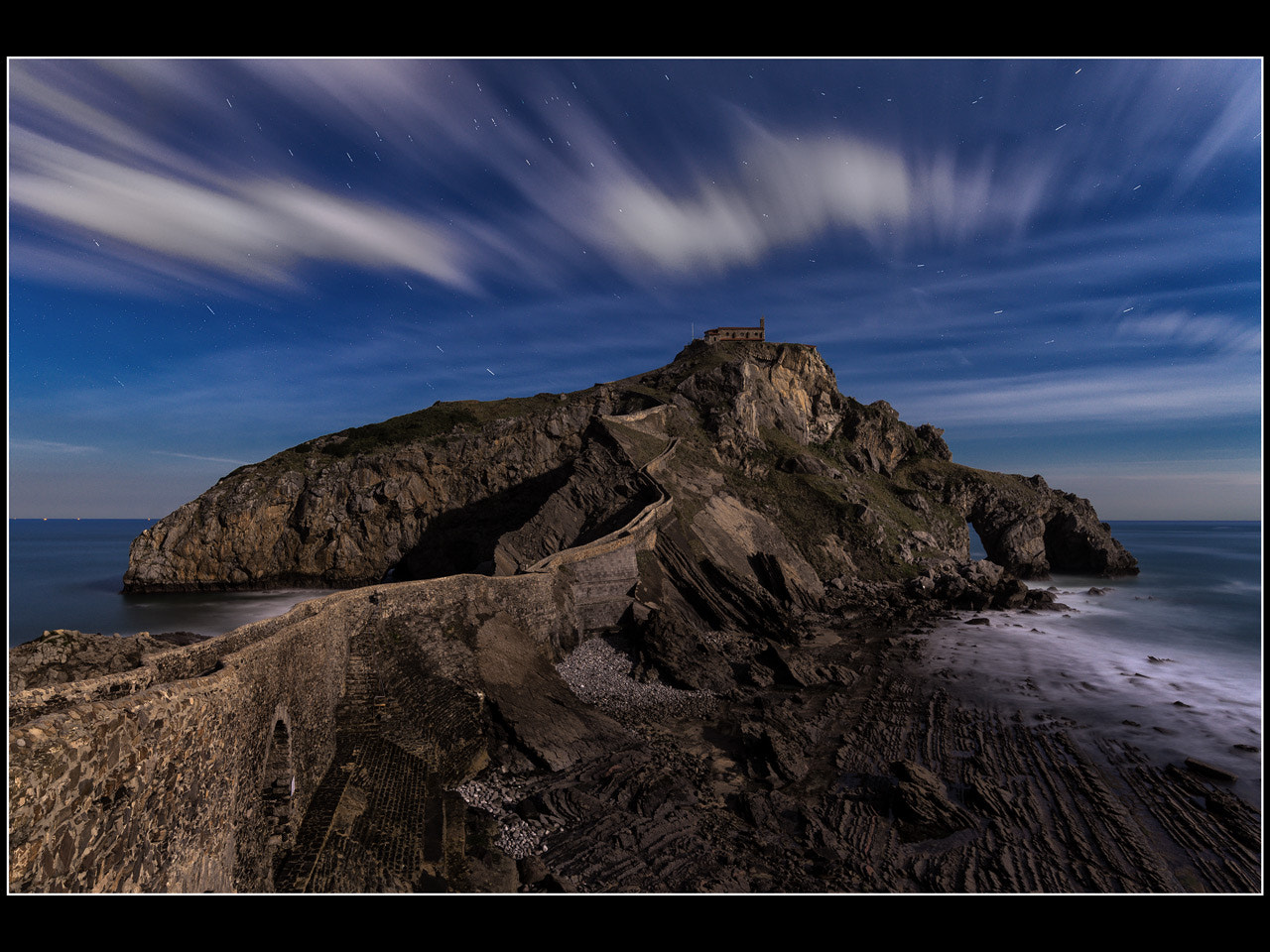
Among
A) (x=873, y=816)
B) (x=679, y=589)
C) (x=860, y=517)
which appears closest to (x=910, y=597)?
(x=860, y=517)

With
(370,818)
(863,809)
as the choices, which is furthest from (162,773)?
(863,809)

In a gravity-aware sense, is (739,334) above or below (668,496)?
above

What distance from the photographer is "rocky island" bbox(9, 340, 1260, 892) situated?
8.88 meters

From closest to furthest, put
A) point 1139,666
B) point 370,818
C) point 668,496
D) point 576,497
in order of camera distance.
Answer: point 370,818
point 1139,666
point 668,496
point 576,497

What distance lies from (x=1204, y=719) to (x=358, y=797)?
3200 cm

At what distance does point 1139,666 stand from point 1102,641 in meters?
5.99

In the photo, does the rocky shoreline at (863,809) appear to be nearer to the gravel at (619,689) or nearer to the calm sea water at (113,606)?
the gravel at (619,689)

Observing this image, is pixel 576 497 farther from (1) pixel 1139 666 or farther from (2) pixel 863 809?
(1) pixel 1139 666

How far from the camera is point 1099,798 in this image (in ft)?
53.9

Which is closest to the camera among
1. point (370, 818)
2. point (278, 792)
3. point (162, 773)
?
point (162, 773)

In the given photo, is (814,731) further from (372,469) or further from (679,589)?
(372,469)

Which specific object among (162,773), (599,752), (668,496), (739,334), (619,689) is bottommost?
(599,752)

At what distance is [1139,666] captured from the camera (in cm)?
3086

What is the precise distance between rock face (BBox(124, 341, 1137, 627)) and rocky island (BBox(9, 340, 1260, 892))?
62 centimetres
